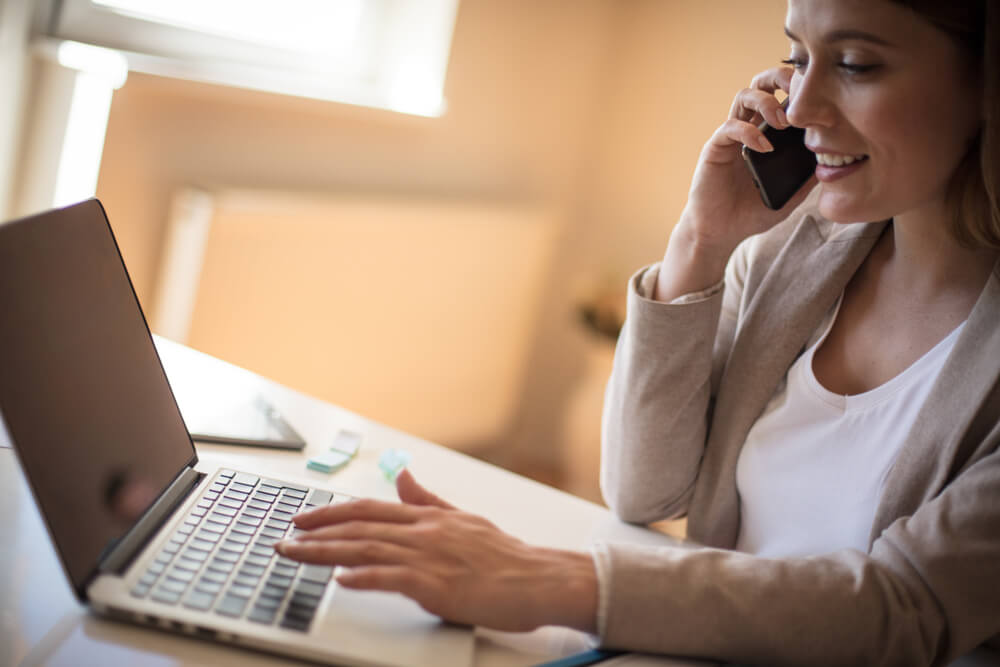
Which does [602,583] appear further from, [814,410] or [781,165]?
[781,165]

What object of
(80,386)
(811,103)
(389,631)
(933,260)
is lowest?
(389,631)

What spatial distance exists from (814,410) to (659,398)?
17 centimetres

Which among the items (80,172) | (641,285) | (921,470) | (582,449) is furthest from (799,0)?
(582,449)

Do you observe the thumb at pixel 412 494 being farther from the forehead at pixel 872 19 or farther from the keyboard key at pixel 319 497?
the forehead at pixel 872 19

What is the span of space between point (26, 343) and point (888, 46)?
30.0 inches

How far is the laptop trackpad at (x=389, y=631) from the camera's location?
0.64 metres

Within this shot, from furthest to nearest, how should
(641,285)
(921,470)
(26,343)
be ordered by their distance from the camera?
(641,285)
(921,470)
(26,343)

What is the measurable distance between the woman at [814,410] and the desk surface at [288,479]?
0.17 ft

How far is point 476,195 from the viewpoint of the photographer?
2637 mm

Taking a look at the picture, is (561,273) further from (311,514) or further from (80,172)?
(311,514)

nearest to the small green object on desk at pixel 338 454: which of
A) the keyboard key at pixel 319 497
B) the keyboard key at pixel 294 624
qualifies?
the keyboard key at pixel 319 497

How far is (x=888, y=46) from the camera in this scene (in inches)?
32.4

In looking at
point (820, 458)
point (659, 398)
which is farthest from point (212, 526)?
point (820, 458)

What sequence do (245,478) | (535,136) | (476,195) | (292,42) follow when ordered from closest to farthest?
(245,478) < (292,42) < (476,195) < (535,136)
